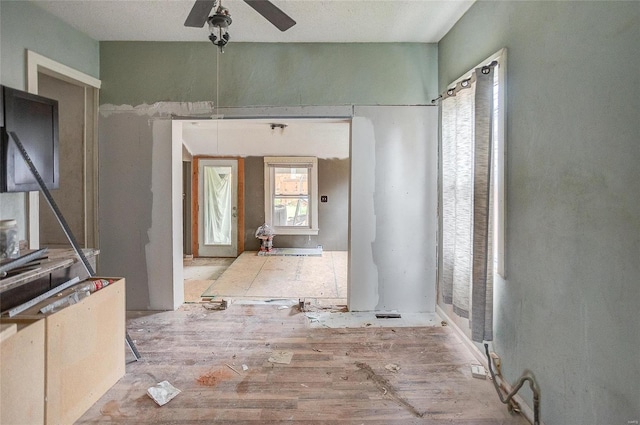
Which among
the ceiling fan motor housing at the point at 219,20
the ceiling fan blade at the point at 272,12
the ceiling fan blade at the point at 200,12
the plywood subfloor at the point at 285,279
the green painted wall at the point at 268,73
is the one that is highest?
the green painted wall at the point at 268,73

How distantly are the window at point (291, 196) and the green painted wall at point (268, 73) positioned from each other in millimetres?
3193

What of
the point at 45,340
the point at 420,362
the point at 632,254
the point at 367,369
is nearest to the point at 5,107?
the point at 45,340

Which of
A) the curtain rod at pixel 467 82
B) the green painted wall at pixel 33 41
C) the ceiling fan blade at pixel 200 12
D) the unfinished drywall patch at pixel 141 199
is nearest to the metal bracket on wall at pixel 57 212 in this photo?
the green painted wall at pixel 33 41

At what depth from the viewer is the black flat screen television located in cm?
216

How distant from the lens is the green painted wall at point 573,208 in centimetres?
124

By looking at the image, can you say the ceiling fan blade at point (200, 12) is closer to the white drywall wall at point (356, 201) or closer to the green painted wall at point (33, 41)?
the white drywall wall at point (356, 201)

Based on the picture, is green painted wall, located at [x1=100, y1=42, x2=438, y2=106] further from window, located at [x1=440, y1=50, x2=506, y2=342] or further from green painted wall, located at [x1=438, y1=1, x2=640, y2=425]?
green painted wall, located at [x1=438, y1=1, x2=640, y2=425]

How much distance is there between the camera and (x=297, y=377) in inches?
86.0

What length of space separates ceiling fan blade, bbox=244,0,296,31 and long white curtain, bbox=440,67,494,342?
1265mm

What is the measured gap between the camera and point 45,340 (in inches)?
61.4

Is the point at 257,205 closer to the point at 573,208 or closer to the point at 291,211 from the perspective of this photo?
the point at 291,211

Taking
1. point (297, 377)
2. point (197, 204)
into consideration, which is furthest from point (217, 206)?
point (297, 377)

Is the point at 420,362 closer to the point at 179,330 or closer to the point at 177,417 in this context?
the point at 177,417

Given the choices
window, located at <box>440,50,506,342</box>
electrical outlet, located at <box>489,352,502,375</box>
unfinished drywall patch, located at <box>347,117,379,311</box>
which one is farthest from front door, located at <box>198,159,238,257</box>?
electrical outlet, located at <box>489,352,502,375</box>
